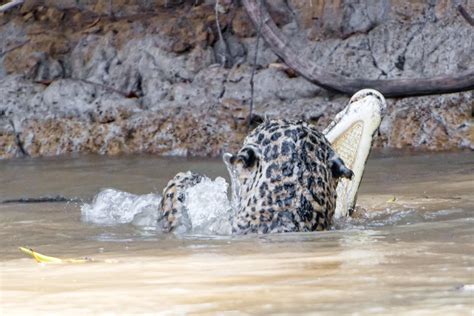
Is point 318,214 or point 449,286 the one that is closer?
point 449,286

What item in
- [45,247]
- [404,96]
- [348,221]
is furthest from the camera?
[404,96]

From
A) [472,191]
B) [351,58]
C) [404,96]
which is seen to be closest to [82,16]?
[351,58]

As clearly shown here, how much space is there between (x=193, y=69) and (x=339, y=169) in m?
7.10

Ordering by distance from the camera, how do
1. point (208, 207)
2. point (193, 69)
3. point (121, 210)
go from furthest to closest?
point (193, 69) → point (121, 210) → point (208, 207)

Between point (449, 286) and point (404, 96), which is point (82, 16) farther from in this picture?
point (449, 286)

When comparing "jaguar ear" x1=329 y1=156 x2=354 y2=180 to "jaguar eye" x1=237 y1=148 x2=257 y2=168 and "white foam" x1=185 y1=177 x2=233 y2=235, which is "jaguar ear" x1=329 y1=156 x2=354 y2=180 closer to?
"jaguar eye" x1=237 y1=148 x2=257 y2=168

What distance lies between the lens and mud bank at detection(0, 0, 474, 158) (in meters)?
11.4

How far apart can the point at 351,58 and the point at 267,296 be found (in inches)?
346

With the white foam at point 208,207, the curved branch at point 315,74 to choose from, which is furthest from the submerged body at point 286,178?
the curved branch at point 315,74

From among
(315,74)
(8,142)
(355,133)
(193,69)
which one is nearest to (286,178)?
(355,133)

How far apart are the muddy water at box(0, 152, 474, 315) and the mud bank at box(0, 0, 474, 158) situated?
11.7ft

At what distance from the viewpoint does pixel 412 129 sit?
36.2 feet

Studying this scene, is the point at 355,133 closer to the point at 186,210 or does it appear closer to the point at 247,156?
the point at 247,156

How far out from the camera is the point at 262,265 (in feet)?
13.7
